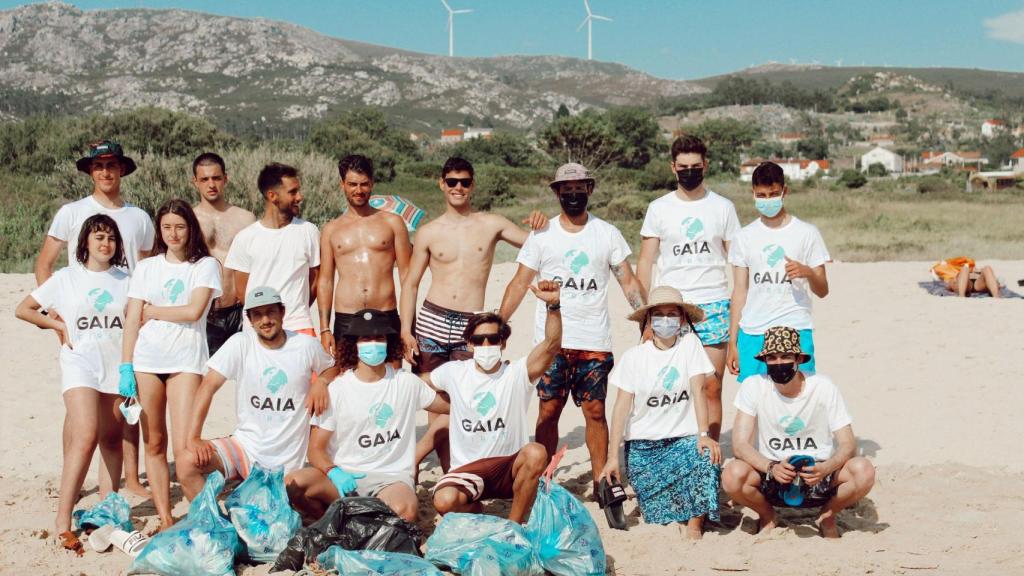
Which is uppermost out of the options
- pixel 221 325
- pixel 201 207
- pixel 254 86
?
pixel 254 86

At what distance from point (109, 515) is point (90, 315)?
1125mm

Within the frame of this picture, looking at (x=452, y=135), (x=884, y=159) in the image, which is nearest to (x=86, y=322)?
(x=884, y=159)

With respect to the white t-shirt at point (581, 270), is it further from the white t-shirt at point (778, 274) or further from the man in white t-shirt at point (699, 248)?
the white t-shirt at point (778, 274)

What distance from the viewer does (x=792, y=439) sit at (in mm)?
5578

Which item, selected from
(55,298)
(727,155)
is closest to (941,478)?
(55,298)

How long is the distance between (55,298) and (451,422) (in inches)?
93.1

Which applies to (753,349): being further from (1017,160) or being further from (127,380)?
(1017,160)

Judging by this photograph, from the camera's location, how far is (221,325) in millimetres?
6547

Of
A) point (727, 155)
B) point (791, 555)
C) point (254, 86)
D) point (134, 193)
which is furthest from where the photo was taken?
point (254, 86)

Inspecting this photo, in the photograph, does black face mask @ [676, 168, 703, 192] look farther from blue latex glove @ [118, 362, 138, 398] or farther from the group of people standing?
blue latex glove @ [118, 362, 138, 398]

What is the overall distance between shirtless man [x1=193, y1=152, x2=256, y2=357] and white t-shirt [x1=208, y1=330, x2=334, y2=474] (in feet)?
3.62

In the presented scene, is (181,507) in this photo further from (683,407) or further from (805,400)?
(805,400)

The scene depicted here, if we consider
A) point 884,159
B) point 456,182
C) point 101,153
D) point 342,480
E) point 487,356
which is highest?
point 884,159

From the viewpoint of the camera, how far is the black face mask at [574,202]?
620 centimetres
